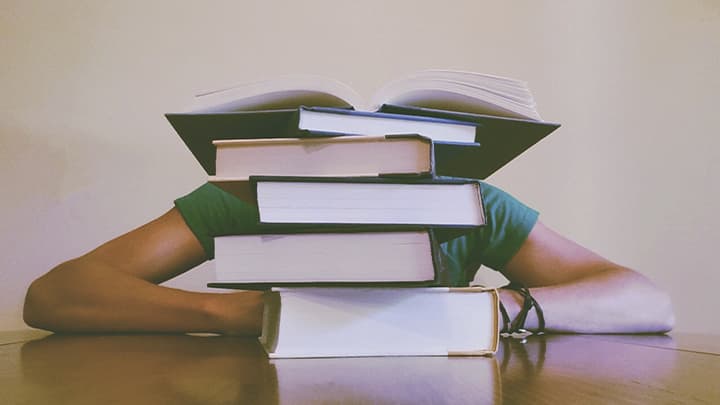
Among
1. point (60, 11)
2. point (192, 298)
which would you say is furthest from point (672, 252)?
point (60, 11)

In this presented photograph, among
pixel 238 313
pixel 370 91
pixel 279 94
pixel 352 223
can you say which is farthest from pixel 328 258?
pixel 370 91

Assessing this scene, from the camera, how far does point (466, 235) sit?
42.8 inches

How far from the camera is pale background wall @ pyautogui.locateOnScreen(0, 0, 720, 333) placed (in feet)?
4.14

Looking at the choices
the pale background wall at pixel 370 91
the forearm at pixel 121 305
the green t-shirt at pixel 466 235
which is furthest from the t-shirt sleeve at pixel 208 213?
the pale background wall at pixel 370 91

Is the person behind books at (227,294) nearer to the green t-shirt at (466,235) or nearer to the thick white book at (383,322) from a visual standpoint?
the green t-shirt at (466,235)

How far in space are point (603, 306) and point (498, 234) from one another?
29cm

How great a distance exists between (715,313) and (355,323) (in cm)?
111

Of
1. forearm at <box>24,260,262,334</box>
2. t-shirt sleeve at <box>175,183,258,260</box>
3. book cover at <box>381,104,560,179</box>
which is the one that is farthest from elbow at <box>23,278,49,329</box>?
book cover at <box>381,104,560,179</box>

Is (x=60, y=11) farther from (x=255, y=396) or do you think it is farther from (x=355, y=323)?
(x=255, y=396)

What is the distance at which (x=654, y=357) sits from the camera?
0.52 metres

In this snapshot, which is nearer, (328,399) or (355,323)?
(328,399)

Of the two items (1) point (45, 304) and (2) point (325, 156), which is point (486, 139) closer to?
(2) point (325, 156)

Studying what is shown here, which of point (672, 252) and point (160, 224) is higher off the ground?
point (160, 224)

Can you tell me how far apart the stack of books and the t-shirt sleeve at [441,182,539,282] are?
0.59 meters
